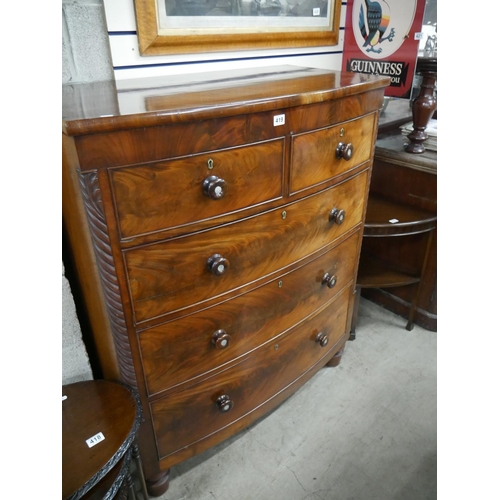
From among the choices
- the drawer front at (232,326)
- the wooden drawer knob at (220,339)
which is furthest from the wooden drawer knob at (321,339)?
the wooden drawer knob at (220,339)

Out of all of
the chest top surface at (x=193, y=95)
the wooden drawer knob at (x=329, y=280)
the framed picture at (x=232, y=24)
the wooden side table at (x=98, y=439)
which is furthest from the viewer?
the wooden drawer knob at (x=329, y=280)

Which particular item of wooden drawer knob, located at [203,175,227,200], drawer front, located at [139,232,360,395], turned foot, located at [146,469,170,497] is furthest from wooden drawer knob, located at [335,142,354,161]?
turned foot, located at [146,469,170,497]

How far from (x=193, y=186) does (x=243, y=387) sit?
79 cm

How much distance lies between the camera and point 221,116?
2.99ft

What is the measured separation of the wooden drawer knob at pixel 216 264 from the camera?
1.06 meters

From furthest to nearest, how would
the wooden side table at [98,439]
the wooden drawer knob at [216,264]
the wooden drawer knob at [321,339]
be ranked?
the wooden drawer knob at [321,339] → the wooden drawer knob at [216,264] → the wooden side table at [98,439]

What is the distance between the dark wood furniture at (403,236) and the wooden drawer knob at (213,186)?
1087mm

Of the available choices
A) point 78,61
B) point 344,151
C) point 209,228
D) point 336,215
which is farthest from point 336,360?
point 78,61

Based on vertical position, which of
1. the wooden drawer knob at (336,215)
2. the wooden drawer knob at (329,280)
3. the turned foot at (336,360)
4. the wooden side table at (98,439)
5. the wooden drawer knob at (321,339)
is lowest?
the turned foot at (336,360)

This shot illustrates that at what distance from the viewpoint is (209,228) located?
1024mm

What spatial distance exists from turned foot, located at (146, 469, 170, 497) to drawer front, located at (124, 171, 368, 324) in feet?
2.26

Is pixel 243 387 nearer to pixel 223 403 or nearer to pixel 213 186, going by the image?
pixel 223 403

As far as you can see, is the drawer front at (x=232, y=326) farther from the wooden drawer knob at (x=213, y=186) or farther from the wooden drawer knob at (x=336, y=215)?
the wooden drawer knob at (x=213, y=186)

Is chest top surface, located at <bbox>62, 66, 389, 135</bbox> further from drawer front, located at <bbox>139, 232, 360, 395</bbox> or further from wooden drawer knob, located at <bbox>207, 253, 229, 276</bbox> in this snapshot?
drawer front, located at <bbox>139, 232, 360, 395</bbox>
